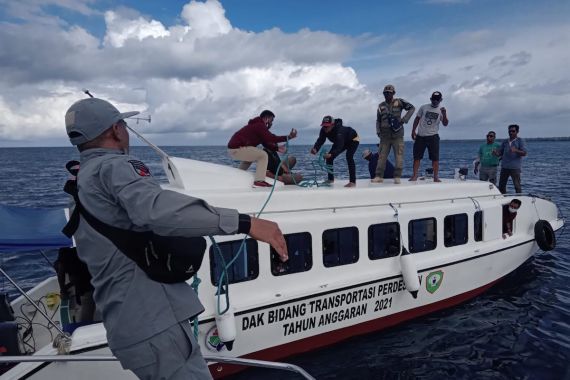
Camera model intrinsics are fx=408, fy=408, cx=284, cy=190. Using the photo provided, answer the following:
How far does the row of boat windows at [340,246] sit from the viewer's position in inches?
233

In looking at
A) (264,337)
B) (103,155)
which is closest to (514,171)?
(264,337)

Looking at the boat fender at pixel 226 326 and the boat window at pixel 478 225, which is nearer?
the boat fender at pixel 226 326

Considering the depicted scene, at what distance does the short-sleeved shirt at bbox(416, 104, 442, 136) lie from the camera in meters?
9.12

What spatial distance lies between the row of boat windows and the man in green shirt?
4.22 metres

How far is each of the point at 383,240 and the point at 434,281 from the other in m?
1.41

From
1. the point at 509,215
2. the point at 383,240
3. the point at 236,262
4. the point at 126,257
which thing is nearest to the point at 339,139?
the point at 383,240

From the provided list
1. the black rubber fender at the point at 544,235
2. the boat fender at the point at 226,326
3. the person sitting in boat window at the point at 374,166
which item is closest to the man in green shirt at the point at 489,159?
the black rubber fender at the point at 544,235

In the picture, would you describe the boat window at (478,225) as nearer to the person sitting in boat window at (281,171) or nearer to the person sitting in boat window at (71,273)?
the person sitting in boat window at (281,171)

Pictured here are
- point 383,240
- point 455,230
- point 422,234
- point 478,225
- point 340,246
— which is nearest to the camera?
point 340,246

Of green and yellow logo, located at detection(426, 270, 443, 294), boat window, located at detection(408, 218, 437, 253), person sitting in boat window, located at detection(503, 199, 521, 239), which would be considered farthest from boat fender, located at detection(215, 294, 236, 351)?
person sitting in boat window, located at detection(503, 199, 521, 239)

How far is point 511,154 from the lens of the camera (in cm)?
1142

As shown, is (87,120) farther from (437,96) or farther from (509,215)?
(509,215)

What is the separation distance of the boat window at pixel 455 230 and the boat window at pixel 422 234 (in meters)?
0.33

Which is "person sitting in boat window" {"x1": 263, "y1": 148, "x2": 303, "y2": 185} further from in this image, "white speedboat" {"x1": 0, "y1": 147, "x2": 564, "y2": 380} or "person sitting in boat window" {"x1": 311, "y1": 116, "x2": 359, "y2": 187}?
"white speedboat" {"x1": 0, "y1": 147, "x2": 564, "y2": 380}
